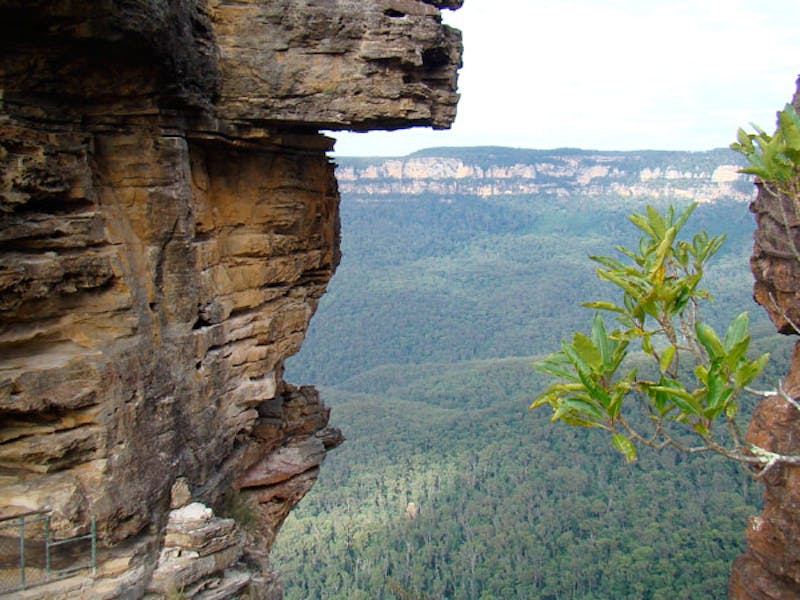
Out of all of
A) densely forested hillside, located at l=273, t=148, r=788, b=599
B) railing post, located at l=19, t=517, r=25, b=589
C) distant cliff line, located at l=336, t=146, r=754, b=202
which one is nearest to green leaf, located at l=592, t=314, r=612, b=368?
railing post, located at l=19, t=517, r=25, b=589

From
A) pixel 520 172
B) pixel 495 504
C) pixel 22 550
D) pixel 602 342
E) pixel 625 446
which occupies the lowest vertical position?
pixel 495 504

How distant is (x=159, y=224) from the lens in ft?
35.0

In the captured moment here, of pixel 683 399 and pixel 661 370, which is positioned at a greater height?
pixel 661 370

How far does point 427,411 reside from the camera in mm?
68812

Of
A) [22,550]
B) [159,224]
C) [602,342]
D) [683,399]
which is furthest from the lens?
[159,224]

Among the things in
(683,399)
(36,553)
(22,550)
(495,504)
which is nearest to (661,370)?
(683,399)

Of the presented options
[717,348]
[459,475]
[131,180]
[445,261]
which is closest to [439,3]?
[131,180]

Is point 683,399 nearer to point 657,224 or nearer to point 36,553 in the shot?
point 657,224

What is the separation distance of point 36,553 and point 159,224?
14.4ft

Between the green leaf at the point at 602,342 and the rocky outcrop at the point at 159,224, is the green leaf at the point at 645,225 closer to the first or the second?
the green leaf at the point at 602,342

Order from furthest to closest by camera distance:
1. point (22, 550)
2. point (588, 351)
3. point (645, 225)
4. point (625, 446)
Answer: point (22, 550) < point (645, 225) < point (625, 446) < point (588, 351)

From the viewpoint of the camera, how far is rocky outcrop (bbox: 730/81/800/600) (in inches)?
488

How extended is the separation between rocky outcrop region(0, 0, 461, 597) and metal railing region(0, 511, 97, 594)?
16 cm

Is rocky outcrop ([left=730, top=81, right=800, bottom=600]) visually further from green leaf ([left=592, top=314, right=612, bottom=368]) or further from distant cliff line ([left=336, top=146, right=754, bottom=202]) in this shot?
distant cliff line ([left=336, top=146, right=754, bottom=202])
